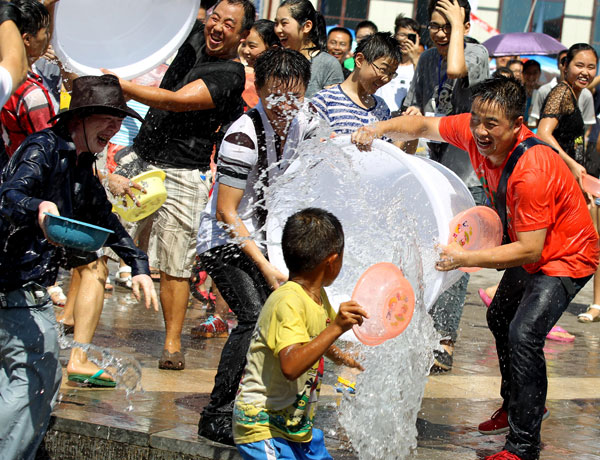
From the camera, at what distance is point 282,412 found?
331 cm

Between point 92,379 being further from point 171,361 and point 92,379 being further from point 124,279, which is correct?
point 124,279

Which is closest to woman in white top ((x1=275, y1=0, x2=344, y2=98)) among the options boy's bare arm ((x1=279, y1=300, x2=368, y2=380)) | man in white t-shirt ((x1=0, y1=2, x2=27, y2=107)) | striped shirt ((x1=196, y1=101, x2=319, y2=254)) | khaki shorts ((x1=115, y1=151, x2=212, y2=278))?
khaki shorts ((x1=115, y1=151, x2=212, y2=278))

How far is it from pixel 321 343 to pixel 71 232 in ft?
3.31

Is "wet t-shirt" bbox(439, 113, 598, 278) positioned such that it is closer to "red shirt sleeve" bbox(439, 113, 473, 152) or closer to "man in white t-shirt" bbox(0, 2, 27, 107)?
"red shirt sleeve" bbox(439, 113, 473, 152)

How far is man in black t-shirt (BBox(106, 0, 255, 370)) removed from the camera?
5402 millimetres

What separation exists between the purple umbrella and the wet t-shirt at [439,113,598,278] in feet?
33.9

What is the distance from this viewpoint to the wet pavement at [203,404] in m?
4.09

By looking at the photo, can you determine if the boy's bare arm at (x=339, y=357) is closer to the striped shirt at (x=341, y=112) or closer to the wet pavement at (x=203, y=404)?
the wet pavement at (x=203, y=404)

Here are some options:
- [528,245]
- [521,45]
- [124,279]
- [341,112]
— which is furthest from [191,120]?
[521,45]

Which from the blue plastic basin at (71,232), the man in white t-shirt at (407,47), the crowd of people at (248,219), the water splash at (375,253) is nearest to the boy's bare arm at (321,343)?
the crowd of people at (248,219)

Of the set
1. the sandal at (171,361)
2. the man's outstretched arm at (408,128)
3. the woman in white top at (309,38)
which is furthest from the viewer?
the woman in white top at (309,38)

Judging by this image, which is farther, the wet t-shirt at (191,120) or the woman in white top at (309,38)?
the woman in white top at (309,38)

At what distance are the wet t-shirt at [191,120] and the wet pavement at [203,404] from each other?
50.0 inches

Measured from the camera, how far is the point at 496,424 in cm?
466
